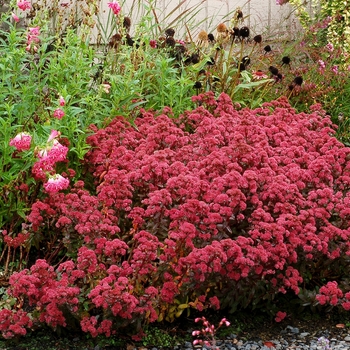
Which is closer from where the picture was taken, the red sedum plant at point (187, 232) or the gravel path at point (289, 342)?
the red sedum plant at point (187, 232)

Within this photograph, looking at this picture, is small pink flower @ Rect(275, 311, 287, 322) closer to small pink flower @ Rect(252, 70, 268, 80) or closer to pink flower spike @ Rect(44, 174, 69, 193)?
pink flower spike @ Rect(44, 174, 69, 193)

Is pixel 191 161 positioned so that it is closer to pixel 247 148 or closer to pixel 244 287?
pixel 247 148

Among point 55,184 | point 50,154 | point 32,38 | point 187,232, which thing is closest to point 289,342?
point 187,232

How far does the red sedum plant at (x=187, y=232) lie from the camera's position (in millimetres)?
3580

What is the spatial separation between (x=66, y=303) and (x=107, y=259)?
0.40 meters

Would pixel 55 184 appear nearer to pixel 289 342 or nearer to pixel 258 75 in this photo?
pixel 289 342

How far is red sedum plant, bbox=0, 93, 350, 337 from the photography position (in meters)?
3.58

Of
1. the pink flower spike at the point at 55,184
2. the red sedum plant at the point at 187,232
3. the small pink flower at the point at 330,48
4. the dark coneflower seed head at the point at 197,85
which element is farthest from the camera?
the small pink flower at the point at 330,48

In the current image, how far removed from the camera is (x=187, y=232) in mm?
3619

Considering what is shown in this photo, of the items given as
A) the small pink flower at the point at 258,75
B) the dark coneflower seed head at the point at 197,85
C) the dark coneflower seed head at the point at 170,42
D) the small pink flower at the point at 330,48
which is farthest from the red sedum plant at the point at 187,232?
the small pink flower at the point at 330,48

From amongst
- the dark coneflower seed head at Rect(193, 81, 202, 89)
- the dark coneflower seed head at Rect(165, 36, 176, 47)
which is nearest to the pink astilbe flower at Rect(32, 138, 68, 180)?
the dark coneflower seed head at Rect(193, 81, 202, 89)

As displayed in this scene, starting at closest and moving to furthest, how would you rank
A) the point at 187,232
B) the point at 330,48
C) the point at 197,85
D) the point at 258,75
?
the point at 187,232
the point at 197,85
the point at 258,75
the point at 330,48

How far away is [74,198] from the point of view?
4.09m

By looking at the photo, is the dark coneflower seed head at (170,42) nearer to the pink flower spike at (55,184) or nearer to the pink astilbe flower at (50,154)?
the pink astilbe flower at (50,154)
